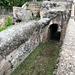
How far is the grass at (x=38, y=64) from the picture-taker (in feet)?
23.6

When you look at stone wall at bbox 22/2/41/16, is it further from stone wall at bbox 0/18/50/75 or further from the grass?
stone wall at bbox 0/18/50/75

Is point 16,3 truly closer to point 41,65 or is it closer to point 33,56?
point 33,56

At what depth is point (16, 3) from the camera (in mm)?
21625

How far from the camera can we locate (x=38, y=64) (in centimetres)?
813

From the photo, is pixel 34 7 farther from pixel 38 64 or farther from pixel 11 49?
pixel 11 49

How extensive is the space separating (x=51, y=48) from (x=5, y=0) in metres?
13.2

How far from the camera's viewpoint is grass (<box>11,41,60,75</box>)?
7.20 meters

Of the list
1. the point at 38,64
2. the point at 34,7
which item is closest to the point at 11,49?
the point at 38,64

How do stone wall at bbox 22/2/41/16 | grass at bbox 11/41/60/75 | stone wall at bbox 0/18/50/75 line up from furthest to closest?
stone wall at bbox 22/2/41/16 < grass at bbox 11/41/60/75 < stone wall at bbox 0/18/50/75

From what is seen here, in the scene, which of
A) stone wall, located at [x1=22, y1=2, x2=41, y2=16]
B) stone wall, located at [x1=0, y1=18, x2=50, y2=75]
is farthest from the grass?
stone wall, located at [x1=22, y1=2, x2=41, y2=16]

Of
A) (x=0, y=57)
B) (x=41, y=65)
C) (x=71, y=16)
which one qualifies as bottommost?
(x=41, y=65)

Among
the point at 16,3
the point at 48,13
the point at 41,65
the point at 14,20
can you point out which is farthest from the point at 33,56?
the point at 16,3

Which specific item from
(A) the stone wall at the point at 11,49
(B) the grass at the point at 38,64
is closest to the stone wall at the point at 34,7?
(B) the grass at the point at 38,64

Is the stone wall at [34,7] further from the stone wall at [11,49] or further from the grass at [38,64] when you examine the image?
the stone wall at [11,49]
